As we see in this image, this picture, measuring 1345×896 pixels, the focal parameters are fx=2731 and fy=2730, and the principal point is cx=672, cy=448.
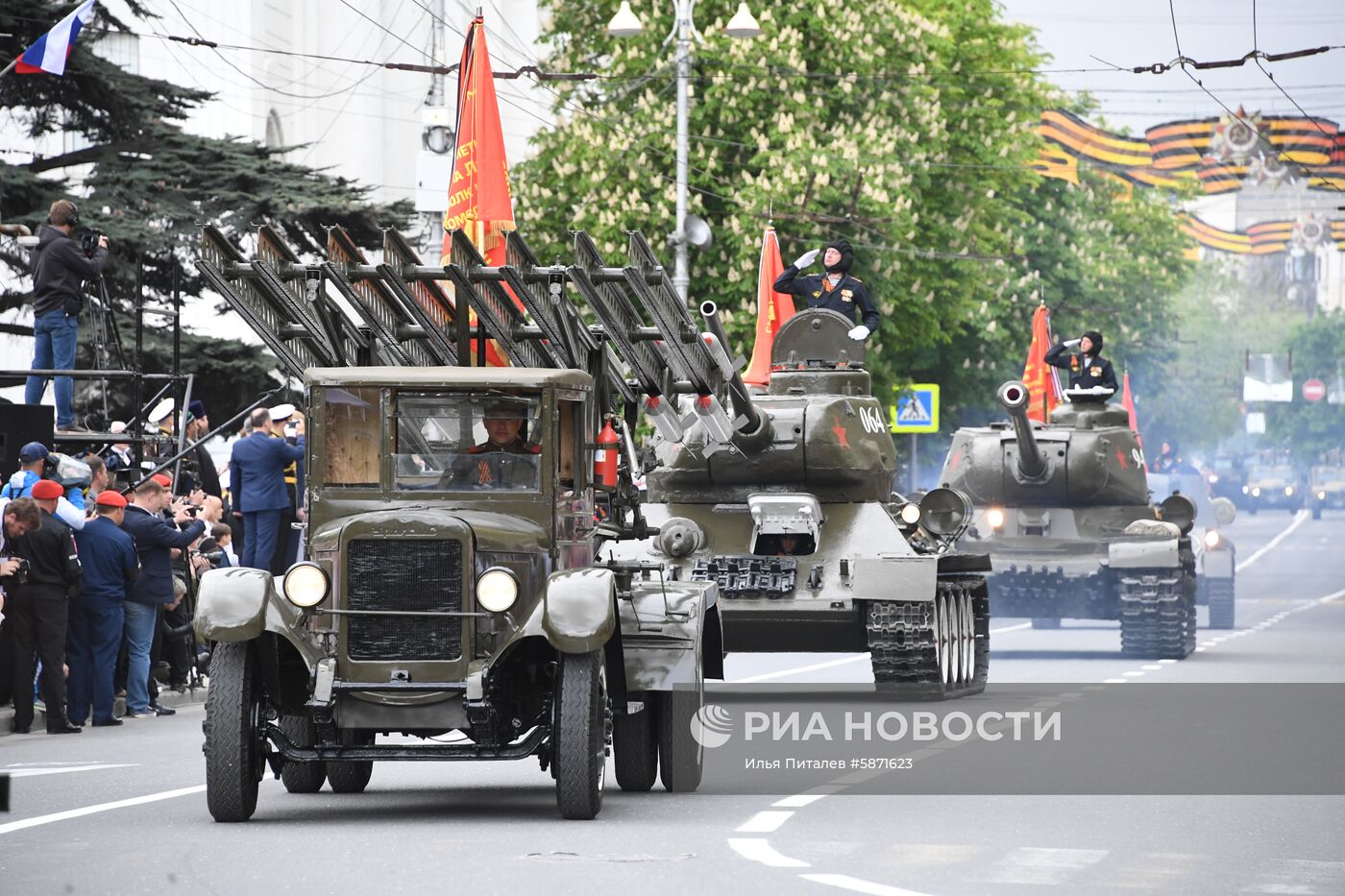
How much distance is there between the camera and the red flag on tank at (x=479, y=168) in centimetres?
2473

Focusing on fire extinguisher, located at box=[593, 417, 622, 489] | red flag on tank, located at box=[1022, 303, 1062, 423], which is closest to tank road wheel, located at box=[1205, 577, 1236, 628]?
red flag on tank, located at box=[1022, 303, 1062, 423]

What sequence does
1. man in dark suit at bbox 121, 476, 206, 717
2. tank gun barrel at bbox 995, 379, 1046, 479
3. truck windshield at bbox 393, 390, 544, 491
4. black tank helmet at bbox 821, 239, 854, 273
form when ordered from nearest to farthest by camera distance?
truck windshield at bbox 393, 390, 544, 491, man in dark suit at bbox 121, 476, 206, 717, black tank helmet at bbox 821, 239, 854, 273, tank gun barrel at bbox 995, 379, 1046, 479

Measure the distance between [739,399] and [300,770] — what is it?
6.89 metres

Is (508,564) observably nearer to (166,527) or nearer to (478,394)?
(478,394)

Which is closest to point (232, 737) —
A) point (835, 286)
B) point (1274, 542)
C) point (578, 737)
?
point (578, 737)

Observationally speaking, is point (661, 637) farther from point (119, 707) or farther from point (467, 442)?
point (119, 707)

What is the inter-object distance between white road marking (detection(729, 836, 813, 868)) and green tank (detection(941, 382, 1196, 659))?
16317 millimetres

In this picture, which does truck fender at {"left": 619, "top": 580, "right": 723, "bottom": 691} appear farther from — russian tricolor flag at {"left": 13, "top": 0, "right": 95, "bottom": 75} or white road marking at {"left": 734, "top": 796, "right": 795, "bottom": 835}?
russian tricolor flag at {"left": 13, "top": 0, "right": 95, "bottom": 75}

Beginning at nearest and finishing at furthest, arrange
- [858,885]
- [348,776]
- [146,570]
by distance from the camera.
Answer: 1. [858,885]
2. [348,776]
3. [146,570]

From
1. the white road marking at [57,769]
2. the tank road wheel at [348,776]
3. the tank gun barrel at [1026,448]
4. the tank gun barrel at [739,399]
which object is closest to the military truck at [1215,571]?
the tank gun barrel at [1026,448]

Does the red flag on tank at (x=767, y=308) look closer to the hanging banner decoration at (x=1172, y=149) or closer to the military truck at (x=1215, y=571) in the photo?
the military truck at (x=1215, y=571)

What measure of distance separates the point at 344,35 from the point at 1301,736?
1477 inches

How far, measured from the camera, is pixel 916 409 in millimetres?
42625

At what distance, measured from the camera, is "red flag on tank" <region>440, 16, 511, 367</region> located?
2473cm
